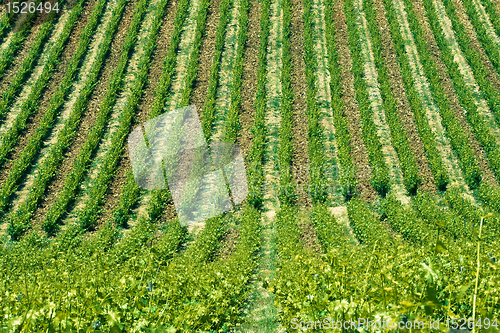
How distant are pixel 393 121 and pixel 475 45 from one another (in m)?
6.90

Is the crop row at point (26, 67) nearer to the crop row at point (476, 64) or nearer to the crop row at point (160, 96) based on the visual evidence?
the crop row at point (160, 96)

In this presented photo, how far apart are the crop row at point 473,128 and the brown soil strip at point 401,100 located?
3.57 feet

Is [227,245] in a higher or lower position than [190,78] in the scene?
lower

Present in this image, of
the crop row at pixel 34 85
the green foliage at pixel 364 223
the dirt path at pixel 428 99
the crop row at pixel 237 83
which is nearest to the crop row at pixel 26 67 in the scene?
the crop row at pixel 34 85

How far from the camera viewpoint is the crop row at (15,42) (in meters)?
18.5

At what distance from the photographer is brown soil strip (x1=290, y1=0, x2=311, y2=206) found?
15344 mm

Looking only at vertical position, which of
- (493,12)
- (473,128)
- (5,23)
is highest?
(5,23)

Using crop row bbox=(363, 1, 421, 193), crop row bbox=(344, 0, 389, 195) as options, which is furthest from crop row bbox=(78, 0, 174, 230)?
crop row bbox=(363, 1, 421, 193)

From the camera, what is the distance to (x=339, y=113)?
1758cm

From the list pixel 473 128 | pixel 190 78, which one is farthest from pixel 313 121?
pixel 473 128

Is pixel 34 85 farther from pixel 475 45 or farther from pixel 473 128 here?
pixel 475 45

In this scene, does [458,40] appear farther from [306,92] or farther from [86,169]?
[86,169]

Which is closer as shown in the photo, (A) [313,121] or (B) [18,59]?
(A) [313,121]

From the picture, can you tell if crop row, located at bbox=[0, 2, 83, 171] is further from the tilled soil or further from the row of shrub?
the row of shrub
